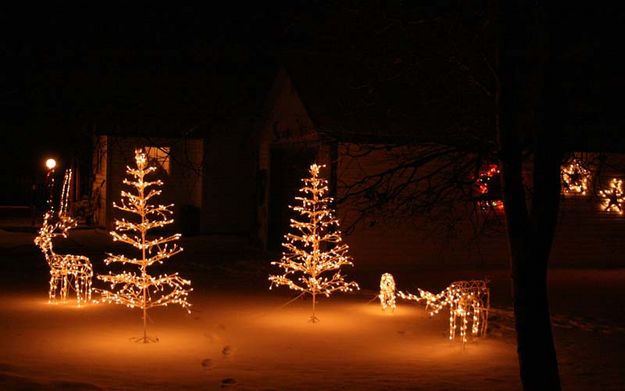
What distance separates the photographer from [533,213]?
6.95m

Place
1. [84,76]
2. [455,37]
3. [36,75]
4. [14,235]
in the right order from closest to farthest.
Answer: [455,37] < [36,75] < [84,76] < [14,235]

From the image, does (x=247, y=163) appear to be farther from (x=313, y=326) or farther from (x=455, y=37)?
(x=455, y=37)

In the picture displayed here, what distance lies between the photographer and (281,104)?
2220 centimetres

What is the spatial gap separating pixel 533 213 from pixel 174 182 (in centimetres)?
2177

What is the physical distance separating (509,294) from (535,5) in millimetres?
9044

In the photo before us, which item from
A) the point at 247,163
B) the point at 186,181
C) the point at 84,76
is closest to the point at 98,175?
the point at 186,181

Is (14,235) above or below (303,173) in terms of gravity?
below

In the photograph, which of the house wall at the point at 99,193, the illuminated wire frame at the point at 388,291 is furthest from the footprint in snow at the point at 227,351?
the house wall at the point at 99,193

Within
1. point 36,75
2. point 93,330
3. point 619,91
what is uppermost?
point 36,75

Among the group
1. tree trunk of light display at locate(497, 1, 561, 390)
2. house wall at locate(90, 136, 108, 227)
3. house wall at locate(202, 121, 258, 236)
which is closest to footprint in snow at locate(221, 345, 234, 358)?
tree trunk of light display at locate(497, 1, 561, 390)

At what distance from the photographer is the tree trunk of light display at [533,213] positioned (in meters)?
6.87

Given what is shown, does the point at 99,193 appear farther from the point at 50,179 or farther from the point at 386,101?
the point at 386,101

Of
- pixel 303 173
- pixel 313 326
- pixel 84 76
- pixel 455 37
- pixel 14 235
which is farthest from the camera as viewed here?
pixel 14 235

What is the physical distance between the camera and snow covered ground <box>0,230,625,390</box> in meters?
8.80
